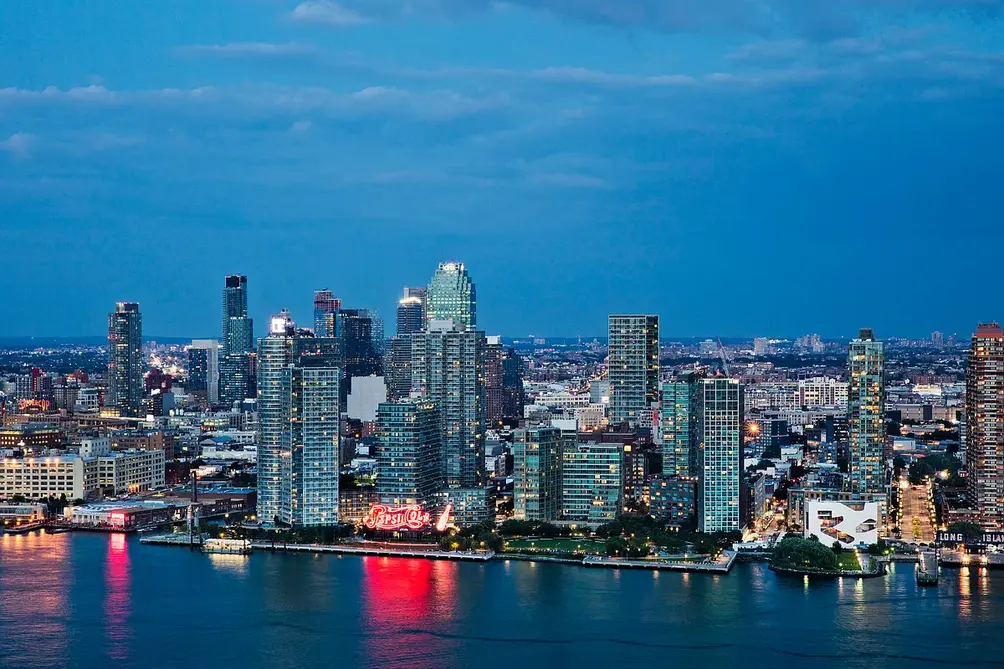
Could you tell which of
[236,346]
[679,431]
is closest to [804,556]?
[679,431]

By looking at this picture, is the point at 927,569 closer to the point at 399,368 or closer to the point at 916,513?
the point at 916,513

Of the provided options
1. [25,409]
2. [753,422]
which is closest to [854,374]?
[753,422]

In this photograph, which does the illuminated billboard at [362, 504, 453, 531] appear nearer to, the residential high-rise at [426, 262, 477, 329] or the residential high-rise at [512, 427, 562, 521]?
the residential high-rise at [512, 427, 562, 521]

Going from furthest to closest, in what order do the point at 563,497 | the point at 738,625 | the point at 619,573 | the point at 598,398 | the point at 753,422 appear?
1. the point at 598,398
2. the point at 753,422
3. the point at 563,497
4. the point at 619,573
5. the point at 738,625

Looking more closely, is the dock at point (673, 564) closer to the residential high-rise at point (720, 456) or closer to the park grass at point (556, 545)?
the park grass at point (556, 545)

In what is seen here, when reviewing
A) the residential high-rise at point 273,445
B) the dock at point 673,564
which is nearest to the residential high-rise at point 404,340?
the residential high-rise at point 273,445

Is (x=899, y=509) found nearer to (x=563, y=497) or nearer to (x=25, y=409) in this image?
(x=563, y=497)
